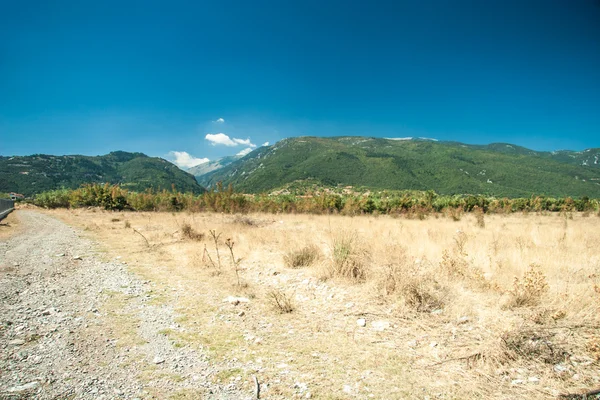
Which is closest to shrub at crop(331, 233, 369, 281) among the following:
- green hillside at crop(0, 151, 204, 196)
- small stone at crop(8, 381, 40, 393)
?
small stone at crop(8, 381, 40, 393)

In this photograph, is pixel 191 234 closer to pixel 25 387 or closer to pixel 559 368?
pixel 25 387

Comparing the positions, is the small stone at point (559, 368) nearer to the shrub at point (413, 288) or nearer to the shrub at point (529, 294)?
the shrub at point (529, 294)

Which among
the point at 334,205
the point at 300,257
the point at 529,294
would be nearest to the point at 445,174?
the point at 334,205

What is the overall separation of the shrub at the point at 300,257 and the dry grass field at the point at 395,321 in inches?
1.0

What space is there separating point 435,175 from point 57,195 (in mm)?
169365

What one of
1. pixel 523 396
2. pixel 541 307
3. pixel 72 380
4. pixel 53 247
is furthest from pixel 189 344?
pixel 53 247

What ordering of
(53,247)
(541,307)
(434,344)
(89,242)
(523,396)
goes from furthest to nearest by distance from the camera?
(89,242) < (53,247) < (541,307) < (434,344) < (523,396)

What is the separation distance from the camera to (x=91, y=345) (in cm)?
304

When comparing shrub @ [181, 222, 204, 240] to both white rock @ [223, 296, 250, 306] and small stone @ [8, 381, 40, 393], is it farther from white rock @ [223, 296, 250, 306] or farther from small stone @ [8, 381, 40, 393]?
small stone @ [8, 381, 40, 393]

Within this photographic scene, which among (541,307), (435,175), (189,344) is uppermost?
(435,175)

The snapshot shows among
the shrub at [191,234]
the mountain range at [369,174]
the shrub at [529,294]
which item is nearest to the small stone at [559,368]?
the shrub at [529,294]

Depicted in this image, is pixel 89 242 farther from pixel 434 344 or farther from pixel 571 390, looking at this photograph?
pixel 571 390

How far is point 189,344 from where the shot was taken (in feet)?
10.4

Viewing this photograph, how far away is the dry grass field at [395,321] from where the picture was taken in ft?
8.05
